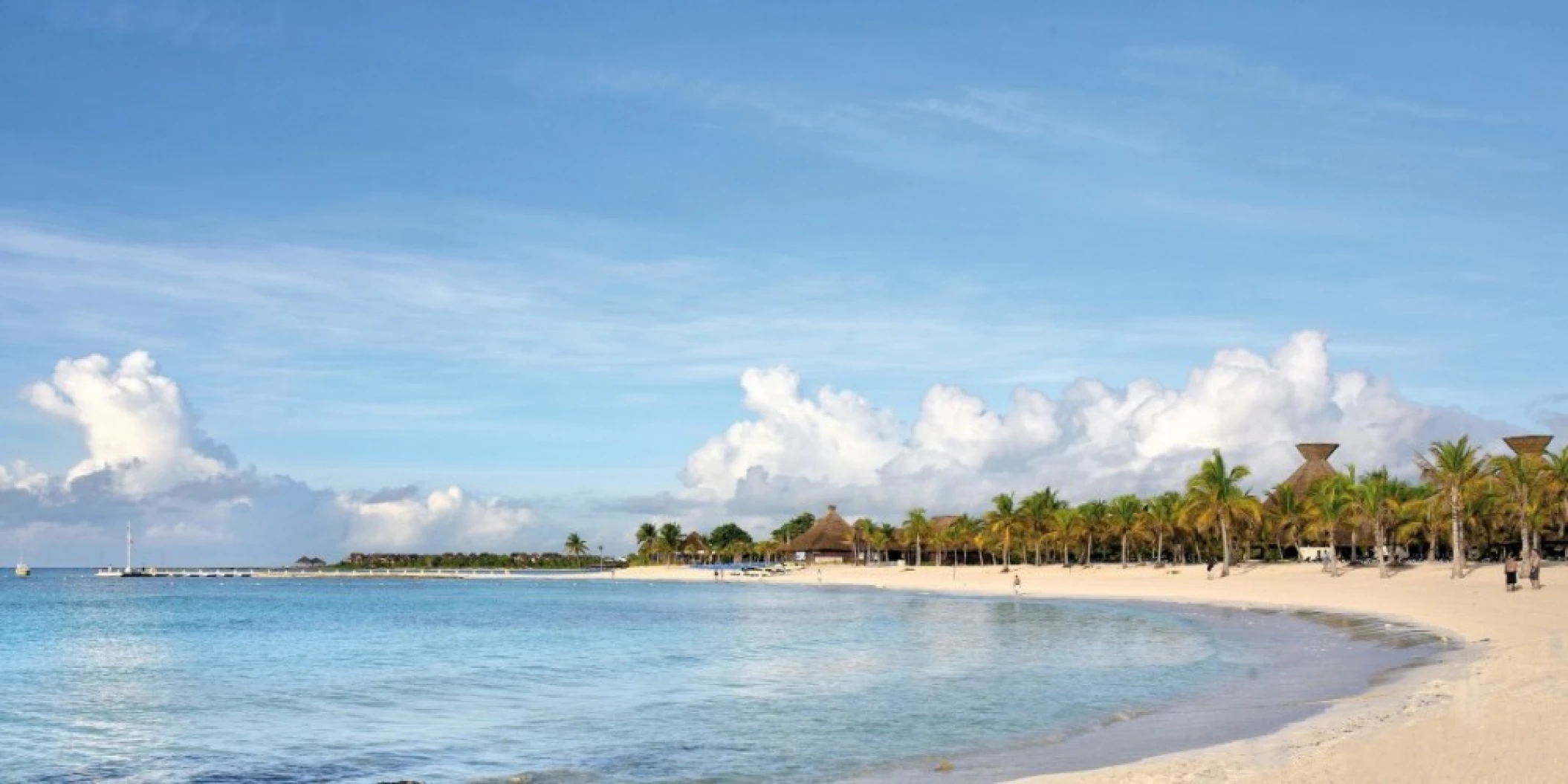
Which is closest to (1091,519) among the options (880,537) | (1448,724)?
(880,537)

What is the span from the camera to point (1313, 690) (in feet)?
77.4

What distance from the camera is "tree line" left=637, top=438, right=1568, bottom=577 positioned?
58938 millimetres

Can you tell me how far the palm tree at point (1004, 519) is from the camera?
352 ft

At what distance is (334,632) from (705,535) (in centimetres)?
13153

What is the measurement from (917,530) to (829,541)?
860 inches

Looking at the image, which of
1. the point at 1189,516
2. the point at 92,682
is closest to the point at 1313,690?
the point at 92,682

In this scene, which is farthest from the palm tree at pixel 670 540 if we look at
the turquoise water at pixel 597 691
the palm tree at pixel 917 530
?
the turquoise water at pixel 597 691

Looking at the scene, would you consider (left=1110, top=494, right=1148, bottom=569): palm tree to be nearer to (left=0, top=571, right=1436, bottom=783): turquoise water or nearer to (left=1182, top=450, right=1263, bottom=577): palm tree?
(left=1182, top=450, right=1263, bottom=577): palm tree

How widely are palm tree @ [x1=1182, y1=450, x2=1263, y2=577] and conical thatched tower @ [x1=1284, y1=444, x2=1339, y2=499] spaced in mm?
11099

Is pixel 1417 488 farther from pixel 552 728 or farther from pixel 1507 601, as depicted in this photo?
pixel 552 728

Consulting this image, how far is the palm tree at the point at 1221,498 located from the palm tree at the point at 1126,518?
52.2ft

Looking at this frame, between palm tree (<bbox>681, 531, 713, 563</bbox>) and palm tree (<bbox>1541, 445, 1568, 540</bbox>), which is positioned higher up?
palm tree (<bbox>1541, 445, 1568, 540</bbox>)

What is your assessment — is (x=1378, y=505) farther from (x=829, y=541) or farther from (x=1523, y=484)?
(x=829, y=541)

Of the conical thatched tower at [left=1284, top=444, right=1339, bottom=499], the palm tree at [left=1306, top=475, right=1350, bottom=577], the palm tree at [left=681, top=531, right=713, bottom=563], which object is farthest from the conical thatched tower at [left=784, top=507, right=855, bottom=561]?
the palm tree at [left=1306, top=475, right=1350, bottom=577]
